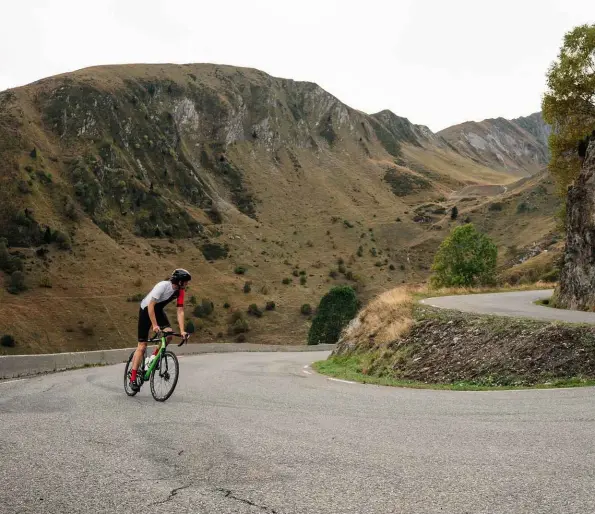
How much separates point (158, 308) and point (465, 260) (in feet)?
159

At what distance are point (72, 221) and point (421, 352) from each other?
74.2m

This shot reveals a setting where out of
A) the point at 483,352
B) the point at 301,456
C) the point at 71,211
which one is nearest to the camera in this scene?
the point at 301,456

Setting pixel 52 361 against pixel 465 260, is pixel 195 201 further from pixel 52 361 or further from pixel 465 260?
pixel 52 361

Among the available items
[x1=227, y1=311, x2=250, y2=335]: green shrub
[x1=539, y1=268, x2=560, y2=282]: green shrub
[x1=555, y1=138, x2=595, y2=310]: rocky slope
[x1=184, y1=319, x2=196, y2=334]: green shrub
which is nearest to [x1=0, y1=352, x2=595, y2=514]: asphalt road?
[x1=555, y1=138, x2=595, y2=310]: rocky slope

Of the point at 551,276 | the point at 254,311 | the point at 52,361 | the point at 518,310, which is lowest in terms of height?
the point at 254,311

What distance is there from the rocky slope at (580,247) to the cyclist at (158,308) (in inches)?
623

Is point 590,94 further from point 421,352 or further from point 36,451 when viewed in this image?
point 36,451

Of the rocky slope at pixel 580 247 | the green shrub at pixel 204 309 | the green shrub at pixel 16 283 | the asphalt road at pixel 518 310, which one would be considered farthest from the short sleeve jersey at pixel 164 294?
the green shrub at pixel 204 309

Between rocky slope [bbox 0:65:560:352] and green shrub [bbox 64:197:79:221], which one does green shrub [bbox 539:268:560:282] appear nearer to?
rocky slope [bbox 0:65:560:352]

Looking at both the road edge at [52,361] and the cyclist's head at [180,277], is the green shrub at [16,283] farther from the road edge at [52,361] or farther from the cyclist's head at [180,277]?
the cyclist's head at [180,277]

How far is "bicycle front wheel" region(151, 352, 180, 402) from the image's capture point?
894 centimetres

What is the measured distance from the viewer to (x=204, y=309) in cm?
7238

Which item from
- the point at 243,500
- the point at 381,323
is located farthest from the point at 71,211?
the point at 243,500

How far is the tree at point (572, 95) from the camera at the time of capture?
2447cm
